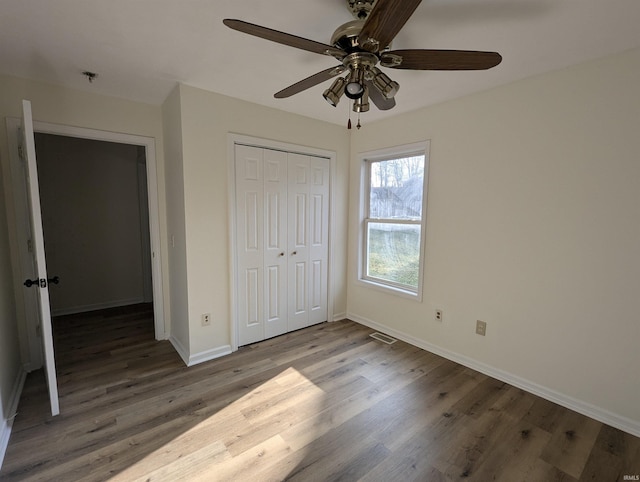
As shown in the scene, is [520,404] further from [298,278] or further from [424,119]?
[424,119]

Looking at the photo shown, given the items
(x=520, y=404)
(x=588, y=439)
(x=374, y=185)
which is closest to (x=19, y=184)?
(x=374, y=185)

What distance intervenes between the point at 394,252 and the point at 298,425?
2.01 metres

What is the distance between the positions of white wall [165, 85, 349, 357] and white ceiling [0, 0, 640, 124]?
10.0 inches

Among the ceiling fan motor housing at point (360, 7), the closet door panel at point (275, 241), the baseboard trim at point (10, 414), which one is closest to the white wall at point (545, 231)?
the closet door panel at point (275, 241)

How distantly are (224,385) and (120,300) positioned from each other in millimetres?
2843

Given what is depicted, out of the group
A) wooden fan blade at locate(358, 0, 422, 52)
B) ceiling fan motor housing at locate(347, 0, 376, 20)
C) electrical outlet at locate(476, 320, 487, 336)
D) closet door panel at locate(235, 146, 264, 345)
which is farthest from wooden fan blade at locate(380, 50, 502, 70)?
electrical outlet at locate(476, 320, 487, 336)

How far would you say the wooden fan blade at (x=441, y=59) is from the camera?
1326mm

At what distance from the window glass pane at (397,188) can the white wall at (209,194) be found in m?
1.21

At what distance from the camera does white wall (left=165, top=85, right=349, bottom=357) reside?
2.55 m

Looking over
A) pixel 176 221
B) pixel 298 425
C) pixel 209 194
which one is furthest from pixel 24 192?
pixel 298 425

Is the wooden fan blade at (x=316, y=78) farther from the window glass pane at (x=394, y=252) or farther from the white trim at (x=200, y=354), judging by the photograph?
the white trim at (x=200, y=354)

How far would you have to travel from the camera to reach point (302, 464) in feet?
5.39

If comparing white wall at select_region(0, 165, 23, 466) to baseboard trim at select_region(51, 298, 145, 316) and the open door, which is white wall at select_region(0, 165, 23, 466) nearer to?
the open door

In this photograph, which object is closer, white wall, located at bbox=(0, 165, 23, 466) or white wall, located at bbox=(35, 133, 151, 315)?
white wall, located at bbox=(0, 165, 23, 466)
